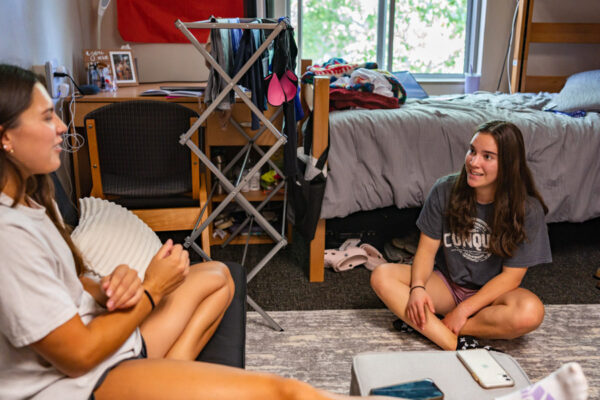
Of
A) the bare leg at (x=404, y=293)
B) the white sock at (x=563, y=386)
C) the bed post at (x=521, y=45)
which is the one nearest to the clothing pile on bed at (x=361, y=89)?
the bare leg at (x=404, y=293)

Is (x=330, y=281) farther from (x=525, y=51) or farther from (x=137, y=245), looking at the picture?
(x=525, y=51)

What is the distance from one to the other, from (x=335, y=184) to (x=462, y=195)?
696 millimetres

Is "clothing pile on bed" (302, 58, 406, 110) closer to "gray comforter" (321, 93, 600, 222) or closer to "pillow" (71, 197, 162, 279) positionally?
"gray comforter" (321, 93, 600, 222)

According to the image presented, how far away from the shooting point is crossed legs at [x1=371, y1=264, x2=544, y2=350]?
1.80m

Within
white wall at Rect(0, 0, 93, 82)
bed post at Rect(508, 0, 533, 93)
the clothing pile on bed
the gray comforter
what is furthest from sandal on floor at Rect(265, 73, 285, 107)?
bed post at Rect(508, 0, 533, 93)

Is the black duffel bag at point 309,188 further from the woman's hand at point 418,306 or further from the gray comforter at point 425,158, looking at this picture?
the woman's hand at point 418,306

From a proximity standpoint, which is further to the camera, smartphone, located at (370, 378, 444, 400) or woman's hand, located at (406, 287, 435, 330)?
woman's hand, located at (406, 287, 435, 330)

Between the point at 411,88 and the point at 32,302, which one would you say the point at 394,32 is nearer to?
the point at 411,88

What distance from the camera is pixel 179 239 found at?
2971 mm

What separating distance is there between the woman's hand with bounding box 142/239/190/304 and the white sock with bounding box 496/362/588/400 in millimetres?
733

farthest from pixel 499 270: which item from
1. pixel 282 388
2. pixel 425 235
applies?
pixel 282 388

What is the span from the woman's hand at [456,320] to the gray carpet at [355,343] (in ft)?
0.37

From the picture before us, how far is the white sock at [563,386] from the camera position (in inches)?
31.0

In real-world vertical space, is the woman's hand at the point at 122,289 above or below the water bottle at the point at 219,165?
above
